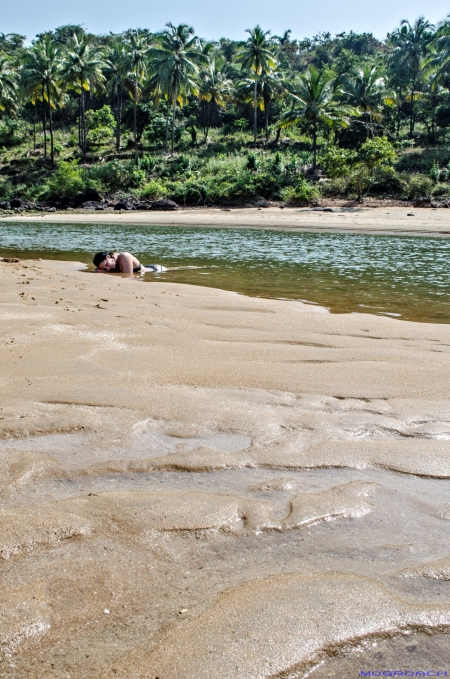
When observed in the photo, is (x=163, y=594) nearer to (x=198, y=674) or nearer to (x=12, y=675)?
(x=198, y=674)

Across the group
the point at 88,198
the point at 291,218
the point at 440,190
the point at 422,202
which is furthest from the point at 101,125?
the point at 422,202

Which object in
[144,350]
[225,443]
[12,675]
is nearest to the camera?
[12,675]

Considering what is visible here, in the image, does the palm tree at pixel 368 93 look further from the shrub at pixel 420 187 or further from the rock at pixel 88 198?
the rock at pixel 88 198

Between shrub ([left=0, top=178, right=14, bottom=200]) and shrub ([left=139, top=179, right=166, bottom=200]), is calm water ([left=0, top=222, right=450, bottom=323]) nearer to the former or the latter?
shrub ([left=139, top=179, right=166, bottom=200])

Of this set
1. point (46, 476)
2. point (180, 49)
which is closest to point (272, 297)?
point (46, 476)

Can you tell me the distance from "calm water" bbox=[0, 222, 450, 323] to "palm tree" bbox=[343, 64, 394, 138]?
84.9 ft

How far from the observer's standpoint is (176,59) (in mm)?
46500

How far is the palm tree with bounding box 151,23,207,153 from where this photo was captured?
46625 millimetres

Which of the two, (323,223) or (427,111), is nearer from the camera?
(323,223)

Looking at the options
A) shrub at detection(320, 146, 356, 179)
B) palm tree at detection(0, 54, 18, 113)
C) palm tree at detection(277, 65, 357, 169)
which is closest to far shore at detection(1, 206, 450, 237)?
shrub at detection(320, 146, 356, 179)

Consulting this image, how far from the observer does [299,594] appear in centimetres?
205

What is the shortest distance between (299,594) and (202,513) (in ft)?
2.14

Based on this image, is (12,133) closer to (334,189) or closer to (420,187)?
(334,189)

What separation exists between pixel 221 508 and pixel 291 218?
2995 centimetres
